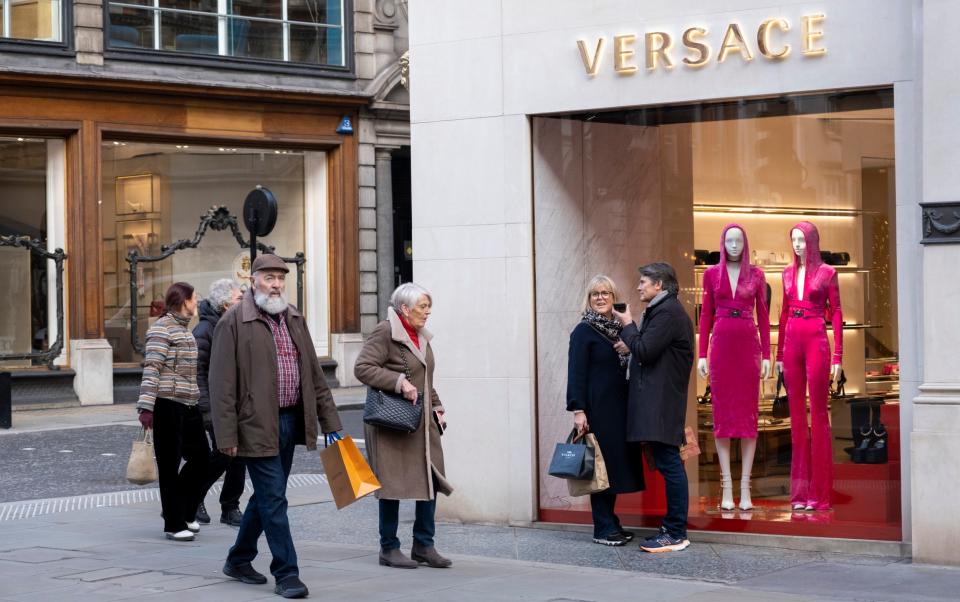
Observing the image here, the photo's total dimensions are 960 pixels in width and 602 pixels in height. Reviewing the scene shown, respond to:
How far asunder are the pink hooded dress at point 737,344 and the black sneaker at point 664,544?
1.05 meters

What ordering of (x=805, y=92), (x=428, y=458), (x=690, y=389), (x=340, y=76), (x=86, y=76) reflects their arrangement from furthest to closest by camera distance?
1. (x=340, y=76)
2. (x=86, y=76)
3. (x=690, y=389)
4. (x=805, y=92)
5. (x=428, y=458)

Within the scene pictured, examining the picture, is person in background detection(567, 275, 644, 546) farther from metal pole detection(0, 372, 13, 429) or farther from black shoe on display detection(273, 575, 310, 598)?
metal pole detection(0, 372, 13, 429)

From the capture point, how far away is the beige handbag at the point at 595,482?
9516mm

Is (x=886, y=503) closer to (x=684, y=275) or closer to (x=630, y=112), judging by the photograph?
(x=684, y=275)

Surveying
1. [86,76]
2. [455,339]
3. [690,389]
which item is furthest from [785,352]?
[86,76]

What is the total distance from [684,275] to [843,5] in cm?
234

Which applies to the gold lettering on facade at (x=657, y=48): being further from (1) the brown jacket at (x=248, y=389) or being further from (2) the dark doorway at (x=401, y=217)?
(2) the dark doorway at (x=401, y=217)

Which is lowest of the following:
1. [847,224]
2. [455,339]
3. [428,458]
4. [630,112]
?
[428,458]

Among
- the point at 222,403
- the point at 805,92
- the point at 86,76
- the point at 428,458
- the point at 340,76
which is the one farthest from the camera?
the point at 340,76

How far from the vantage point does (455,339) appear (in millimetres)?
10891

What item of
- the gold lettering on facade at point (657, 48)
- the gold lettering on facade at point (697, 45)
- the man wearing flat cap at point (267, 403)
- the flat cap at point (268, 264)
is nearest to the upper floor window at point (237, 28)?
the gold lettering on facade at point (657, 48)

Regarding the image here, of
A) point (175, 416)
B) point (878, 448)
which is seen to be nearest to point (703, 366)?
point (878, 448)

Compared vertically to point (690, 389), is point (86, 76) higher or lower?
higher

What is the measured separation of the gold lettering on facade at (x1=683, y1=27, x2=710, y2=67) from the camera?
9844 mm
